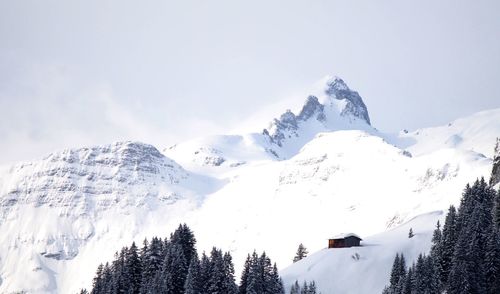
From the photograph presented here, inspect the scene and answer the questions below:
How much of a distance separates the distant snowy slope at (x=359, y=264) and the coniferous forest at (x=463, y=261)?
1397 cm

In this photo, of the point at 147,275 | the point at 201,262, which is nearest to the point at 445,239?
the point at 201,262

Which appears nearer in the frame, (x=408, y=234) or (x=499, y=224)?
(x=499, y=224)

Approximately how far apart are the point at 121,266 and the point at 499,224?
5251 centimetres

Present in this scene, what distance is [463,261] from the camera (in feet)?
318

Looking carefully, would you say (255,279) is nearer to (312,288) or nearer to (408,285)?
(312,288)

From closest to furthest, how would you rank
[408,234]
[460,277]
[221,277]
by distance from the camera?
1. [460,277]
2. [221,277]
3. [408,234]

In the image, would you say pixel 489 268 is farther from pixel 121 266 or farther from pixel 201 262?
pixel 121 266

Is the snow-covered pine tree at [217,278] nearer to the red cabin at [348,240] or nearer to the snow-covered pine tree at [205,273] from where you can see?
the snow-covered pine tree at [205,273]

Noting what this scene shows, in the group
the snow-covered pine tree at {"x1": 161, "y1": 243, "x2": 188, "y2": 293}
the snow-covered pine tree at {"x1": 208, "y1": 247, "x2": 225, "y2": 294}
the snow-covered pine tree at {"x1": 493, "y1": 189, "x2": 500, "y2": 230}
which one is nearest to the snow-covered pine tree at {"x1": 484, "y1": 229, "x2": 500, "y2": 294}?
the snow-covered pine tree at {"x1": 493, "y1": 189, "x2": 500, "y2": 230}

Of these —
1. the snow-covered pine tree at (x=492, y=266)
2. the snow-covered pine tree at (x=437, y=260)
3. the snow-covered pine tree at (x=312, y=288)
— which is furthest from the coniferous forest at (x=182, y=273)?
the snow-covered pine tree at (x=492, y=266)

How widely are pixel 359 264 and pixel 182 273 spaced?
35.2 meters

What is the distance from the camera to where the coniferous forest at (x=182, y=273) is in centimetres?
10456

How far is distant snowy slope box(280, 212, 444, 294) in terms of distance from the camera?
126 meters

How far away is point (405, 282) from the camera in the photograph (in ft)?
329
